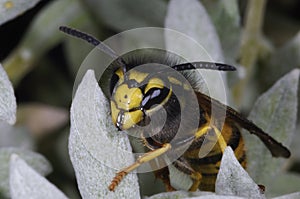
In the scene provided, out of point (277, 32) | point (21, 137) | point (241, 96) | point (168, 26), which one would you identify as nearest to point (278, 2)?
point (277, 32)

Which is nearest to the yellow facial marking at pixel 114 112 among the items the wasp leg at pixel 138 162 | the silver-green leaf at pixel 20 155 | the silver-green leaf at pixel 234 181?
the wasp leg at pixel 138 162

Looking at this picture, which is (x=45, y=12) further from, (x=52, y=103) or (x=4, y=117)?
(x=4, y=117)

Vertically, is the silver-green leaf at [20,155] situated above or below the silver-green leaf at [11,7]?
below

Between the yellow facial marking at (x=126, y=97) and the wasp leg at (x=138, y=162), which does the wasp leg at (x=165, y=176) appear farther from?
the yellow facial marking at (x=126, y=97)

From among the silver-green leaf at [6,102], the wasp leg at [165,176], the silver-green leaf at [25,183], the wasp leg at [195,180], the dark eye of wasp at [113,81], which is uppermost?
the dark eye of wasp at [113,81]

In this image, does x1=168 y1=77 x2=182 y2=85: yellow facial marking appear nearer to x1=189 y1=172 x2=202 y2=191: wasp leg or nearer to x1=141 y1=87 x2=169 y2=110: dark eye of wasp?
x1=141 y1=87 x2=169 y2=110: dark eye of wasp

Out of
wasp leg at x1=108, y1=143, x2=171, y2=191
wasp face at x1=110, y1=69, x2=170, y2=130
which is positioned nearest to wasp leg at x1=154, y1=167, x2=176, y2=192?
wasp leg at x1=108, y1=143, x2=171, y2=191
